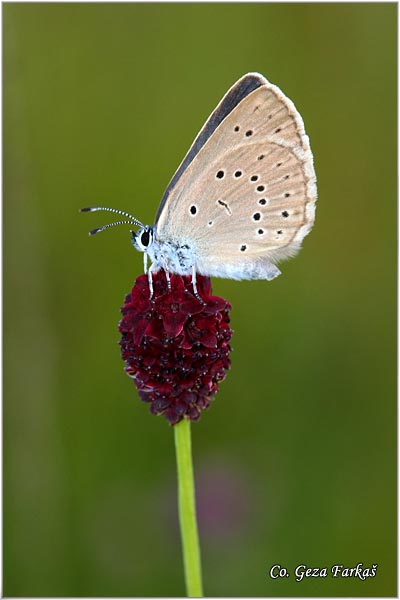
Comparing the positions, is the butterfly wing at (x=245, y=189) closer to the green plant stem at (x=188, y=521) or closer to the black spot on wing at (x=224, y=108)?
the black spot on wing at (x=224, y=108)

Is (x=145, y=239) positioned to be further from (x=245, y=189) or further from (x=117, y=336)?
(x=117, y=336)

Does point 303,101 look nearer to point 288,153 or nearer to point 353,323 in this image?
point 353,323

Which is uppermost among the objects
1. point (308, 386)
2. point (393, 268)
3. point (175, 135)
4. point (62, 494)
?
point (175, 135)

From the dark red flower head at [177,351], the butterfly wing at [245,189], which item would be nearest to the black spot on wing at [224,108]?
the butterfly wing at [245,189]

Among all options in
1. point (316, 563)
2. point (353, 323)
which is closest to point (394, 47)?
point (353, 323)

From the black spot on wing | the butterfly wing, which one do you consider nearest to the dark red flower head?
the butterfly wing

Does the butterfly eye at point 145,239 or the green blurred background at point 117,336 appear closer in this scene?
the butterfly eye at point 145,239

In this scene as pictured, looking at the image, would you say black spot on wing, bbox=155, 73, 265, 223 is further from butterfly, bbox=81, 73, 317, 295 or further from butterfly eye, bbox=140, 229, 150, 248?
butterfly eye, bbox=140, 229, 150, 248
